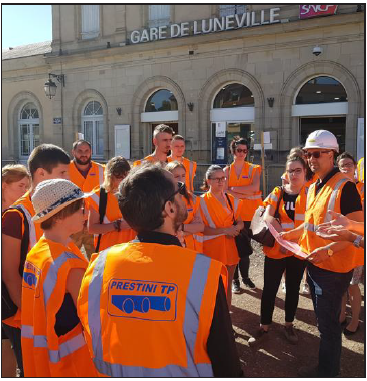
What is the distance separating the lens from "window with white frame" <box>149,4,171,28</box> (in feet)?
56.0

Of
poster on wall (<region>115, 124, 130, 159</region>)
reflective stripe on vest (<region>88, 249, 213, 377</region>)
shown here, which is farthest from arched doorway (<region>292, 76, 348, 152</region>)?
reflective stripe on vest (<region>88, 249, 213, 377</region>)

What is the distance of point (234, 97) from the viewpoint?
15781mm

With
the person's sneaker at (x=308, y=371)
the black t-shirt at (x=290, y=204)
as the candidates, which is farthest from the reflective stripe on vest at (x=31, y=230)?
the black t-shirt at (x=290, y=204)

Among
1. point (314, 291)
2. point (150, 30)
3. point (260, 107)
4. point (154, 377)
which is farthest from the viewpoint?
point (150, 30)

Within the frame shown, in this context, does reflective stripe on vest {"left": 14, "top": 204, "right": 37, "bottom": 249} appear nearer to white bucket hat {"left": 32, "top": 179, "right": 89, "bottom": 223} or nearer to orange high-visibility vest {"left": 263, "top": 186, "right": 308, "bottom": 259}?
white bucket hat {"left": 32, "top": 179, "right": 89, "bottom": 223}

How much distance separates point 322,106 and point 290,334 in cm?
1220

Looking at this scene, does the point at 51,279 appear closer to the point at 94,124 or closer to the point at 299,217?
the point at 299,217

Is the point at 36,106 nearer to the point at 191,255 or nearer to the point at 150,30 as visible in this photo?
the point at 150,30

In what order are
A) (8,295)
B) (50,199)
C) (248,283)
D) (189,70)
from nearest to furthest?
(50,199), (8,295), (248,283), (189,70)

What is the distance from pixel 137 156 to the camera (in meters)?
17.8

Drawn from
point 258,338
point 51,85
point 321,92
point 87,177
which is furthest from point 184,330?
point 51,85

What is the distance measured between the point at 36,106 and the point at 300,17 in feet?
49.6

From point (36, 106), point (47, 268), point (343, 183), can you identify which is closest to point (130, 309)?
point (47, 268)

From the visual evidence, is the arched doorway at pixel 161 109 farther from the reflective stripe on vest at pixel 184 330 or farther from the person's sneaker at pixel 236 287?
the reflective stripe on vest at pixel 184 330
